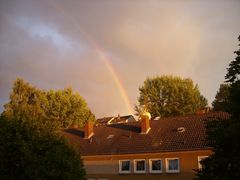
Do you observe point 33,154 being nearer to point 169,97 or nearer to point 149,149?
point 149,149

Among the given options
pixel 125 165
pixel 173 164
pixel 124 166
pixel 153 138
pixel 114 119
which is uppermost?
pixel 114 119

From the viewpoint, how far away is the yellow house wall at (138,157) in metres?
36.9

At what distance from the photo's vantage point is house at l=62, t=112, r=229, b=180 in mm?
37562

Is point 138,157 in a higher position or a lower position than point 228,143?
lower

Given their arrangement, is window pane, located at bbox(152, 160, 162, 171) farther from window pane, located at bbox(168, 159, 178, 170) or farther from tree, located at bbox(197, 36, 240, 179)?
tree, located at bbox(197, 36, 240, 179)

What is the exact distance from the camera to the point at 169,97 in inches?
2793

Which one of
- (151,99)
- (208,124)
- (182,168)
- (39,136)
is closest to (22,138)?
(39,136)

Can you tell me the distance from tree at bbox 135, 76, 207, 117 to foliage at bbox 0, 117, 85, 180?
168ft

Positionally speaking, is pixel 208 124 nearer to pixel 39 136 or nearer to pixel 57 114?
pixel 39 136

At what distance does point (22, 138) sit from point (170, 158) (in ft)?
75.6

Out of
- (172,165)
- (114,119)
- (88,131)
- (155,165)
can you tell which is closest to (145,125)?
(155,165)

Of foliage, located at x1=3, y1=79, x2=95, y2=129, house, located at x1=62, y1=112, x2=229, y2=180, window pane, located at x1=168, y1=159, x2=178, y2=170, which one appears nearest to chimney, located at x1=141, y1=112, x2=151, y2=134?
house, located at x1=62, y1=112, x2=229, y2=180

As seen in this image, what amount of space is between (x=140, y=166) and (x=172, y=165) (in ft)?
11.9

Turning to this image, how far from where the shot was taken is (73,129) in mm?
54188
